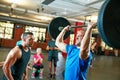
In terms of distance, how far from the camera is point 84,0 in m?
6.60

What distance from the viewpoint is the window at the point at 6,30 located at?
14455mm

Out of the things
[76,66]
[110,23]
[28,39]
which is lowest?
[76,66]

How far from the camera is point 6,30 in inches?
578

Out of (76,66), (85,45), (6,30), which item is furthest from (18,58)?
(6,30)

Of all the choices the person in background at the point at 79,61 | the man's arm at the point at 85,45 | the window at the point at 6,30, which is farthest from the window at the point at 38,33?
the man's arm at the point at 85,45

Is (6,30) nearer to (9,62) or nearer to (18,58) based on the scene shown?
(18,58)

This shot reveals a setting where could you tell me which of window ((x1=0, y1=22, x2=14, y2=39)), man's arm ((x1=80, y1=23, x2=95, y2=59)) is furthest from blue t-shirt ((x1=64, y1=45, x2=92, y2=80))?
window ((x1=0, y1=22, x2=14, y2=39))

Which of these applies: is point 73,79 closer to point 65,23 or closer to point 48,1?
point 65,23

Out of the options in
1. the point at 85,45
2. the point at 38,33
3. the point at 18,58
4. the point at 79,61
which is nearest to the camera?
the point at 85,45

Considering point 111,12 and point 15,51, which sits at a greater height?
point 111,12

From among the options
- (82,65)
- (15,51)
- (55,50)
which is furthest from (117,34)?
(55,50)

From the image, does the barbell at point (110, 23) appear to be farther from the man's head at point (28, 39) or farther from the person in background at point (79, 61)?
the man's head at point (28, 39)

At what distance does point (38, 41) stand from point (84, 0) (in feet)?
31.5

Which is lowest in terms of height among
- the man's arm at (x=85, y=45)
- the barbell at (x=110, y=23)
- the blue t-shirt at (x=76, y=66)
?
the blue t-shirt at (x=76, y=66)
